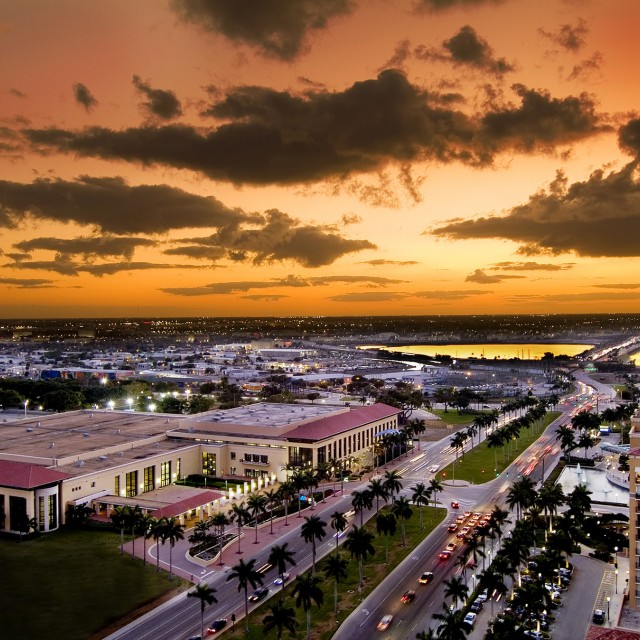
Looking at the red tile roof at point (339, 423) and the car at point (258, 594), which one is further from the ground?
the red tile roof at point (339, 423)

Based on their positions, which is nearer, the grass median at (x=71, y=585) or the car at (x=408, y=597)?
the grass median at (x=71, y=585)

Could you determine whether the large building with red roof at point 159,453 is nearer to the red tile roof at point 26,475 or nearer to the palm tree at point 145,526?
the red tile roof at point 26,475

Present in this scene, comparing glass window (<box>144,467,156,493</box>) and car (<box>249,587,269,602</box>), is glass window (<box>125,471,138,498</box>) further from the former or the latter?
car (<box>249,587,269,602</box>)

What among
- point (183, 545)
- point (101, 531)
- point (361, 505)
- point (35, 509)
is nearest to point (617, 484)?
point (361, 505)

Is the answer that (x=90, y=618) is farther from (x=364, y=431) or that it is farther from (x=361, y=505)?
(x=364, y=431)

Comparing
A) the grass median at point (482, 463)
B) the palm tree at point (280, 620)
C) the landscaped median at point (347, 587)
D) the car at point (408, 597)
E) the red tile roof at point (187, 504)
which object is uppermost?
the palm tree at point (280, 620)

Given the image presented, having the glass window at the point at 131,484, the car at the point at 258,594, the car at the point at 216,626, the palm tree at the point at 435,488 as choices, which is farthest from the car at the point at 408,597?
the glass window at the point at 131,484

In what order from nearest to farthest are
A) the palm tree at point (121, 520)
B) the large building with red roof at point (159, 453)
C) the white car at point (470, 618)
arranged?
the white car at point (470, 618), the palm tree at point (121, 520), the large building with red roof at point (159, 453)

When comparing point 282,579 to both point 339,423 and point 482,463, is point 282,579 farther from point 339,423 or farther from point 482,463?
point 482,463
